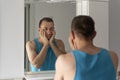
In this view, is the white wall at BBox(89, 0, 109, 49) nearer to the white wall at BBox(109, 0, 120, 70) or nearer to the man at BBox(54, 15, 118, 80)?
the white wall at BBox(109, 0, 120, 70)

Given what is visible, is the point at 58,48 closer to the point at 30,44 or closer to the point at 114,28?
the point at 30,44

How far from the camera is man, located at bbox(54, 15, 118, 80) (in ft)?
3.01

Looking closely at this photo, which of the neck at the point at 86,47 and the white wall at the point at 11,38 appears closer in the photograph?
the neck at the point at 86,47

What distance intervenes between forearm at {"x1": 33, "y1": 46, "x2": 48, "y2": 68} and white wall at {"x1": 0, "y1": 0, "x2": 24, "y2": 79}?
9cm

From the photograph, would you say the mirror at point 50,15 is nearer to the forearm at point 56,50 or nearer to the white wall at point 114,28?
the forearm at point 56,50

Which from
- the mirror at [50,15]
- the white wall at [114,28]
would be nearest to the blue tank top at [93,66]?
the mirror at [50,15]

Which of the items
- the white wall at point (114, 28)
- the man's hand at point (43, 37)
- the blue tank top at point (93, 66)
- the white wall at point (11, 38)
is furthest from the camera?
the white wall at point (114, 28)

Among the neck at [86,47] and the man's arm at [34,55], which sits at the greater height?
the neck at [86,47]

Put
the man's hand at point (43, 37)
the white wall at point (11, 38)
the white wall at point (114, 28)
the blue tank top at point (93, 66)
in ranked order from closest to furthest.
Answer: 1. the blue tank top at point (93, 66)
2. the white wall at point (11, 38)
3. the man's hand at point (43, 37)
4. the white wall at point (114, 28)

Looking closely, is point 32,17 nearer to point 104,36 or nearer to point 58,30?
point 58,30

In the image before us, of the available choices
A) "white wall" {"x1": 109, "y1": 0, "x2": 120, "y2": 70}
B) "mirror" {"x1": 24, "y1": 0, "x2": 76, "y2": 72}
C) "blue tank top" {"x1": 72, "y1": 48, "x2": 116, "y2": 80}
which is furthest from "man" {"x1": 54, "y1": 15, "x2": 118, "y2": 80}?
"white wall" {"x1": 109, "y1": 0, "x2": 120, "y2": 70}

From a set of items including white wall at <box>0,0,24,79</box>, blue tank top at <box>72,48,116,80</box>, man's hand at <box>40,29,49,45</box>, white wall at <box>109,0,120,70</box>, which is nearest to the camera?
blue tank top at <box>72,48,116,80</box>

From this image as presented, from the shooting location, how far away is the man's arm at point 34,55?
1.33 metres

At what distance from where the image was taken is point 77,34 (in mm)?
957
